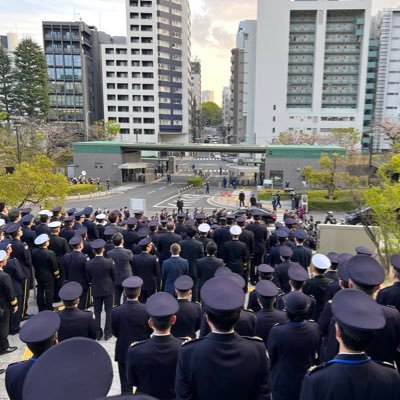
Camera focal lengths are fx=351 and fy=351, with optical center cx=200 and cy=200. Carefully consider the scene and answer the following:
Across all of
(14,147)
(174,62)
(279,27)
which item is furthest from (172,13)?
(14,147)

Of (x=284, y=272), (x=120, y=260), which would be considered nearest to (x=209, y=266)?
(x=284, y=272)

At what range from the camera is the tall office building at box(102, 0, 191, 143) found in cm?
7450

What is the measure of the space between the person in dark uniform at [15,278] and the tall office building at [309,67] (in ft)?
236

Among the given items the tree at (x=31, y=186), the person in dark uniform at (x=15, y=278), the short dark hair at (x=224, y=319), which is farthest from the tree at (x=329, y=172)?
the short dark hair at (x=224, y=319)

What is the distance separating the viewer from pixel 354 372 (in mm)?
2262

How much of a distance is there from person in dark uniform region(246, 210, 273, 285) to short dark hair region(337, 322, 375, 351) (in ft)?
23.3

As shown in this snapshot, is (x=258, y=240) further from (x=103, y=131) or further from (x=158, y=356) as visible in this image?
(x=103, y=131)

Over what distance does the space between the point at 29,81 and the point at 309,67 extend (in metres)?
53.8

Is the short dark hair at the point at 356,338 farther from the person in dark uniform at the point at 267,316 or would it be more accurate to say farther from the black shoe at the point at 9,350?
the black shoe at the point at 9,350

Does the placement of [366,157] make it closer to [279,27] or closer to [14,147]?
[14,147]

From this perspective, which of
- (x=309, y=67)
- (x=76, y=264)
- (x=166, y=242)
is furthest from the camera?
(x=309, y=67)

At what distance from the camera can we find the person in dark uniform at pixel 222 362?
2.54 metres

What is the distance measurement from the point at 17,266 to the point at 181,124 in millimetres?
76385

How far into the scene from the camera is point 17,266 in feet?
21.2
